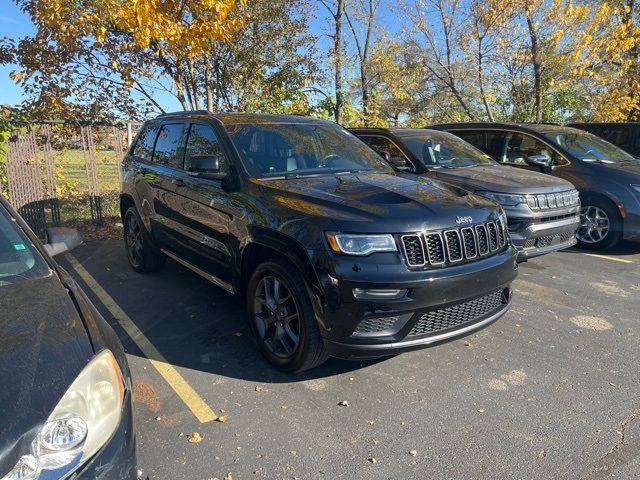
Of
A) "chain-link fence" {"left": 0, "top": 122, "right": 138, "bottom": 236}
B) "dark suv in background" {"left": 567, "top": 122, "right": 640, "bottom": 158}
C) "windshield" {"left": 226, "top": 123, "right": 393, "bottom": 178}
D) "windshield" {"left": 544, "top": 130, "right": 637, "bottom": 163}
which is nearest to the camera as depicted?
"windshield" {"left": 226, "top": 123, "right": 393, "bottom": 178}

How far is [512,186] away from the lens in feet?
18.9

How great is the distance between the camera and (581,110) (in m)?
19.5

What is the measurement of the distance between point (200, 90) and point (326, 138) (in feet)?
20.1

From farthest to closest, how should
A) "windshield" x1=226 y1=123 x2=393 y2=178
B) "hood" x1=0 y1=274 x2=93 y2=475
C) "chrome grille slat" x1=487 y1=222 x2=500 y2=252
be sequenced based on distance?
"windshield" x1=226 y1=123 x2=393 y2=178
"chrome grille slat" x1=487 y1=222 x2=500 y2=252
"hood" x1=0 y1=274 x2=93 y2=475

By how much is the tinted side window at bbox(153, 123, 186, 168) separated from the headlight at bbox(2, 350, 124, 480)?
322cm

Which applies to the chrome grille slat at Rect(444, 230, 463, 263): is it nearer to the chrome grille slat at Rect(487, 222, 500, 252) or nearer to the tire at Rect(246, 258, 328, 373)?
the chrome grille slat at Rect(487, 222, 500, 252)

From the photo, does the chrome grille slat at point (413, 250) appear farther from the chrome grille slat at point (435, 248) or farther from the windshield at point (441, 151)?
the windshield at point (441, 151)

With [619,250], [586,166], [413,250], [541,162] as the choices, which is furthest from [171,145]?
[619,250]

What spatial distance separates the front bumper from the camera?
1617mm

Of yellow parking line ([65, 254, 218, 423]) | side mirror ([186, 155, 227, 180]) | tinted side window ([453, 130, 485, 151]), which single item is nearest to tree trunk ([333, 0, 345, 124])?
tinted side window ([453, 130, 485, 151])

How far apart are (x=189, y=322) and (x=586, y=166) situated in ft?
19.4

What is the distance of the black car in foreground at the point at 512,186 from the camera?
5.58 m

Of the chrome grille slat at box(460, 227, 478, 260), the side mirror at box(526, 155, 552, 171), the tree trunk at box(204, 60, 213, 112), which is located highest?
the tree trunk at box(204, 60, 213, 112)

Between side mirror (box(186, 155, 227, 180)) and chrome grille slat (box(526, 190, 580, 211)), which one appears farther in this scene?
Result: chrome grille slat (box(526, 190, 580, 211))
